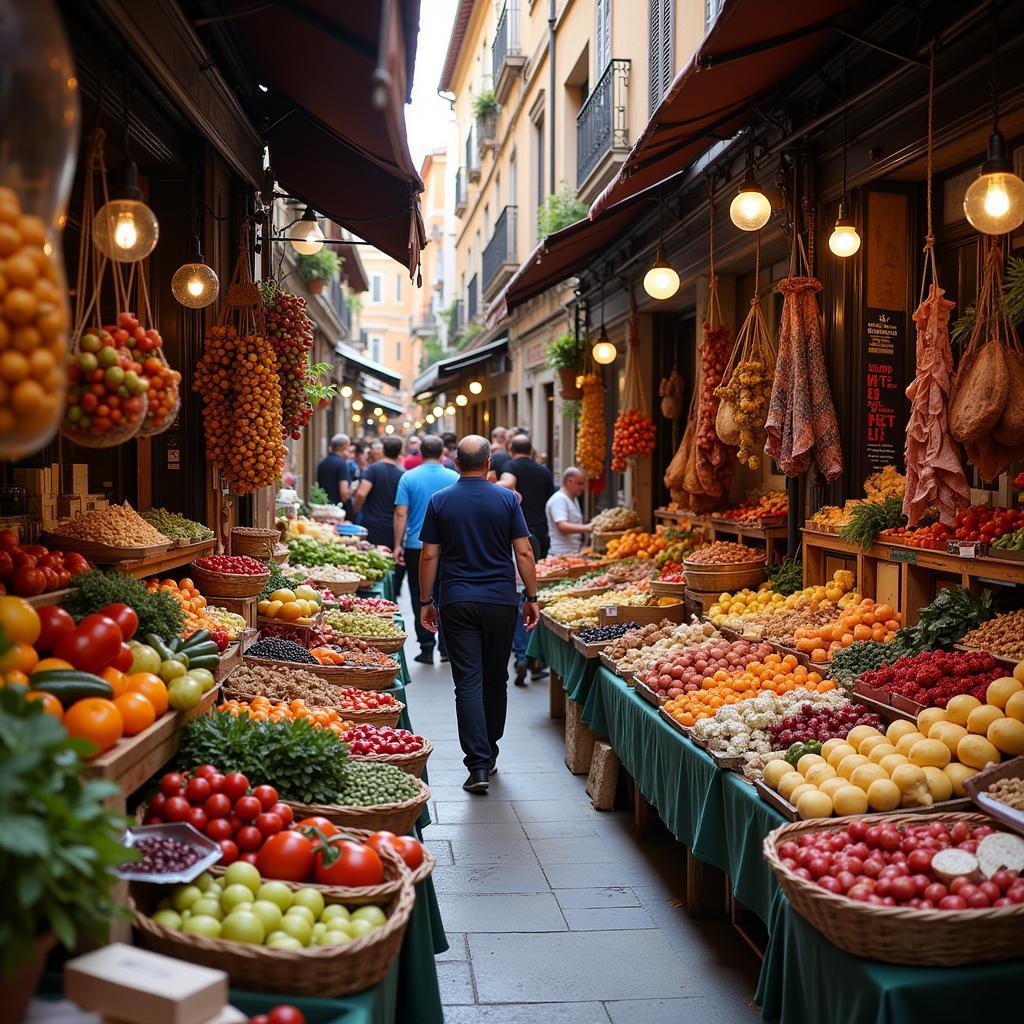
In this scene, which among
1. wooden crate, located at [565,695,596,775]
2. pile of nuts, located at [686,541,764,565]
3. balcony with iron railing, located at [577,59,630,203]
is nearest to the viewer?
wooden crate, located at [565,695,596,775]

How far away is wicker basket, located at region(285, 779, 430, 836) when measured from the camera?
12.1ft

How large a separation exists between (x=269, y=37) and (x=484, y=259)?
20.5 m

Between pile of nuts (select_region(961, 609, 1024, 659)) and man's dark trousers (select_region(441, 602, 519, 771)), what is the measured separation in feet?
9.31

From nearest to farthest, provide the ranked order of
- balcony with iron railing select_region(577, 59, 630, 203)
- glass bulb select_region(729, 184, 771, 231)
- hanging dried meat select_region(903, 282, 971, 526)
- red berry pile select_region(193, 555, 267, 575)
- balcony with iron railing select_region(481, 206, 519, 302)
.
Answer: hanging dried meat select_region(903, 282, 971, 526), red berry pile select_region(193, 555, 267, 575), glass bulb select_region(729, 184, 771, 231), balcony with iron railing select_region(577, 59, 630, 203), balcony with iron railing select_region(481, 206, 519, 302)

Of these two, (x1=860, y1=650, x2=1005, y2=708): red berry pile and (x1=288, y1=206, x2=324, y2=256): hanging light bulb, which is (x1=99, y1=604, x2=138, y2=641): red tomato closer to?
(x1=860, y1=650, x2=1005, y2=708): red berry pile

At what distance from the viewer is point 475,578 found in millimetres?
6875

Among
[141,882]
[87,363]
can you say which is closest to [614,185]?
[87,363]

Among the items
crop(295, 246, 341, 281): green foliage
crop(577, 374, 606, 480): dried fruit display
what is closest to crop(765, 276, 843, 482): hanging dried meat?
crop(577, 374, 606, 480): dried fruit display

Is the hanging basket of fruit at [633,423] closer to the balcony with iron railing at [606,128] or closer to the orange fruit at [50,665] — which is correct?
the balcony with iron railing at [606,128]

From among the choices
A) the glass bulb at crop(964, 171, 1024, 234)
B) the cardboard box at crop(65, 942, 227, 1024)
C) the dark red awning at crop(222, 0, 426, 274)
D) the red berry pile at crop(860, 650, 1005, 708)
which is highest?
the dark red awning at crop(222, 0, 426, 274)

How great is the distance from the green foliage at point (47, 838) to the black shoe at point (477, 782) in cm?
479

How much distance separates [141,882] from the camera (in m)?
2.94

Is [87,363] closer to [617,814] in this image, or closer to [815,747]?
[815,747]

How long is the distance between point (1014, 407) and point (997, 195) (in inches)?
35.7
